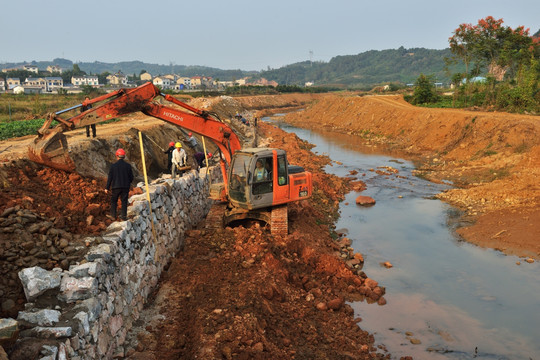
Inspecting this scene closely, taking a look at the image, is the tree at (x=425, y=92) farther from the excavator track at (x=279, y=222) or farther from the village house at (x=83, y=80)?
the village house at (x=83, y=80)

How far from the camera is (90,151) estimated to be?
50.7 feet

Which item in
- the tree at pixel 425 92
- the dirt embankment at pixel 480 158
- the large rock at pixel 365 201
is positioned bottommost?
the large rock at pixel 365 201

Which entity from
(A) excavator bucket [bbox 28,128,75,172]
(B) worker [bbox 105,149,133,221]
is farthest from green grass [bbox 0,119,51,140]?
(B) worker [bbox 105,149,133,221]

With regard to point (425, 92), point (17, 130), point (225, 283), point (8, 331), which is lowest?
point (225, 283)

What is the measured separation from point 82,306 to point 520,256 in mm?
14239

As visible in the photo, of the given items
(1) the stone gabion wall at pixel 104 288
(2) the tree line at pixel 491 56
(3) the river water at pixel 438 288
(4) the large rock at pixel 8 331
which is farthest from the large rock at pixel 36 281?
(2) the tree line at pixel 491 56

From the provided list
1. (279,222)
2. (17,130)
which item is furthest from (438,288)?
(17,130)

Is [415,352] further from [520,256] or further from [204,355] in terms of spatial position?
[520,256]

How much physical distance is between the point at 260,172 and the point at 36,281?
715 cm

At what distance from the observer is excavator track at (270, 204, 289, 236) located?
13.4m

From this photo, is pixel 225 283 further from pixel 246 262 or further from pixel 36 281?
pixel 36 281

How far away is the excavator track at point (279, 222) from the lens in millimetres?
13359

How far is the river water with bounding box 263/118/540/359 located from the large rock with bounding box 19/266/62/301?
7218 millimetres

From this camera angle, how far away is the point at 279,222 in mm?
13367
